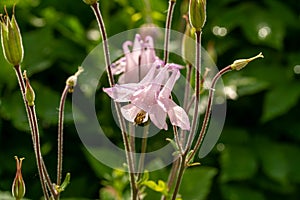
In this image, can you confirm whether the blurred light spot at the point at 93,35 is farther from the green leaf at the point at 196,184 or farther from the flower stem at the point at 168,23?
the flower stem at the point at 168,23

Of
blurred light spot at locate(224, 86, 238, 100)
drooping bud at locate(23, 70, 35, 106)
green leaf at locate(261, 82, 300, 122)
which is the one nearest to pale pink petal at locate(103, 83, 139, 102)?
drooping bud at locate(23, 70, 35, 106)

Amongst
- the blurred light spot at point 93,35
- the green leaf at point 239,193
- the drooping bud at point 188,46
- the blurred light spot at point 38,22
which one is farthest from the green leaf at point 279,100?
the drooping bud at point 188,46

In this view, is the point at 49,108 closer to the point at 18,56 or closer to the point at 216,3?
the point at 216,3

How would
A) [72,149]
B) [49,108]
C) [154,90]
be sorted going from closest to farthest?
[154,90] → [49,108] → [72,149]

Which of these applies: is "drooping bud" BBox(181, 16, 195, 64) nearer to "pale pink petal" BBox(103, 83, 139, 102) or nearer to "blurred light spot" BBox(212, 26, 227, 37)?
"pale pink petal" BBox(103, 83, 139, 102)

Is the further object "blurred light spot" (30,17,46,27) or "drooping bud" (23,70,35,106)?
"blurred light spot" (30,17,46,27)

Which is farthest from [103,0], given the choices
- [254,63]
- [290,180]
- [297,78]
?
[290,180]
